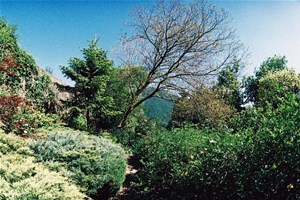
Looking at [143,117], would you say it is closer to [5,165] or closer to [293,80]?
[293,80]

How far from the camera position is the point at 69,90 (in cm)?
1319

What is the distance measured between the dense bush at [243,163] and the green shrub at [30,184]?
2471 millimetres

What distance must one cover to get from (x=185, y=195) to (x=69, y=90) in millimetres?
8606

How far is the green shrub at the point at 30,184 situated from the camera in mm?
3204

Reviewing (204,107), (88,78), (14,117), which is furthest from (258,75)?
(14,117)

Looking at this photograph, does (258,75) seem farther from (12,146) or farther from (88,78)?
(12,146)

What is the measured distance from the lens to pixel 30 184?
341 cm

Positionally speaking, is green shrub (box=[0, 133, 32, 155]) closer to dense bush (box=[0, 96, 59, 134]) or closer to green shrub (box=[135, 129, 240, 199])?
dense bush (box=[0, 96, 59, 134])

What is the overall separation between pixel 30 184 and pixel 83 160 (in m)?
2.71

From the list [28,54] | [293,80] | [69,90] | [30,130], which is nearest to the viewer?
[30,130]

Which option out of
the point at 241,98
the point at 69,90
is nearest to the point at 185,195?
the point at 69,90

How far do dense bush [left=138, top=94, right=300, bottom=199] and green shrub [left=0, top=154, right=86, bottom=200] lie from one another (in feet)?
8.11

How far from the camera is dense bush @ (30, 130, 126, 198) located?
231 inches

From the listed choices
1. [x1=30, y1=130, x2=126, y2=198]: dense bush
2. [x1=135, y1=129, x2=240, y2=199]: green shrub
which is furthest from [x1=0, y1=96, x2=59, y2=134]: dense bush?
[x1=135, y1=129, x2=240, y2=199]: green shrub
